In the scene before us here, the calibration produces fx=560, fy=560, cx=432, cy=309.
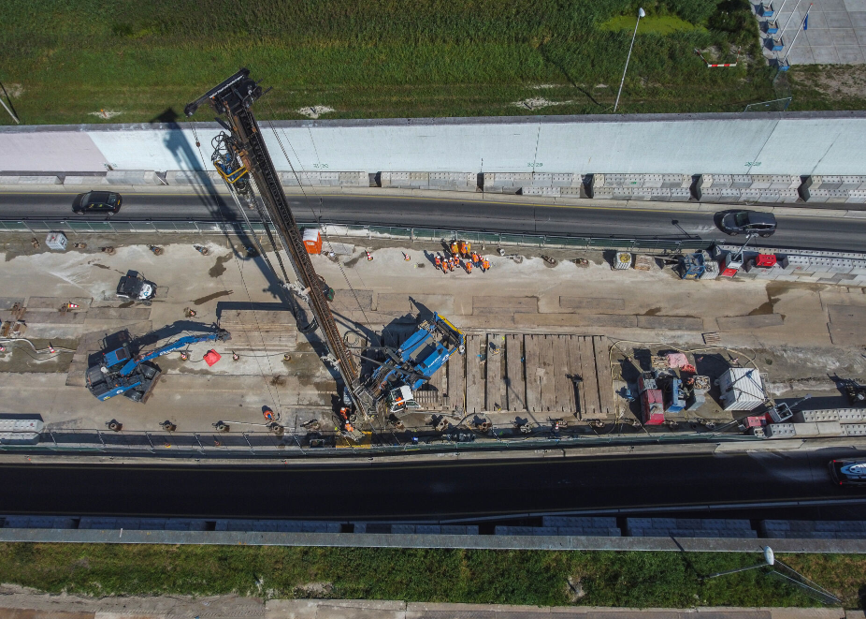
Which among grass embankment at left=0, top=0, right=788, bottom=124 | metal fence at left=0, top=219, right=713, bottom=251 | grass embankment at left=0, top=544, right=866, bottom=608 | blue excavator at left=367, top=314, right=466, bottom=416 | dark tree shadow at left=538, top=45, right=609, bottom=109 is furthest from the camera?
grass embankment at left=0, top=0, right=788, bottom=124

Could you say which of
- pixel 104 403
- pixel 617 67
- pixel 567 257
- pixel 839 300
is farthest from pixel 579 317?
pixel 104 403

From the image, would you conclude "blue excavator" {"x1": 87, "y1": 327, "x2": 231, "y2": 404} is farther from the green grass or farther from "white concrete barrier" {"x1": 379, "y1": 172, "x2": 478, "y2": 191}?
the green grass

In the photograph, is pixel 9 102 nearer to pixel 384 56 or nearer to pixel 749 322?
pixel 384 56

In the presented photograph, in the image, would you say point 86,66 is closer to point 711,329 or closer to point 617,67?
point 617,67

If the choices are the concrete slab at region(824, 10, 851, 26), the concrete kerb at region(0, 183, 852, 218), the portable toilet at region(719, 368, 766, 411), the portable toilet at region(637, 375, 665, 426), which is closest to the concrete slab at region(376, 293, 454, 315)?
the concrete kerb at region(0, 183, 852, 218)

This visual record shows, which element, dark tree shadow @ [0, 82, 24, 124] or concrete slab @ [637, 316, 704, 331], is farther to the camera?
dark tree shadow @ [0, 82, 24, 124]

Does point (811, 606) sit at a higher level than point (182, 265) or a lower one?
lower
